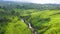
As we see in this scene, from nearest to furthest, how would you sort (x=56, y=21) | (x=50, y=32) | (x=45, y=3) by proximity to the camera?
(x=50, y=32) → (x=56, y=21) → (x=45, y=3)

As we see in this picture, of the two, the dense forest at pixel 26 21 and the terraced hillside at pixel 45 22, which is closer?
the dense forest at pixel 26 21

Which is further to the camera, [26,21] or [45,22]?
[45,22]

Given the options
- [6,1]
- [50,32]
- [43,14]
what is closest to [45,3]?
[43,14]

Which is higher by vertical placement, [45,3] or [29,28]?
[45,3]

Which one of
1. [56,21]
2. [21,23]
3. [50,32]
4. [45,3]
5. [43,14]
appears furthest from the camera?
[45,3]

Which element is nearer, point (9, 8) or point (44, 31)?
point (44, 31)

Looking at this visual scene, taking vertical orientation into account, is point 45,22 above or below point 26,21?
below

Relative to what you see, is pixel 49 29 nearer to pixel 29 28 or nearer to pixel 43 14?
pixel 29 28

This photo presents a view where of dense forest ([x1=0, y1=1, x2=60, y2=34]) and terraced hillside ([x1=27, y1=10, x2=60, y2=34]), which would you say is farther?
terraced hillside ([x1=27, y1=10, x2=60, y2=34])
